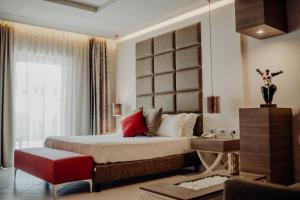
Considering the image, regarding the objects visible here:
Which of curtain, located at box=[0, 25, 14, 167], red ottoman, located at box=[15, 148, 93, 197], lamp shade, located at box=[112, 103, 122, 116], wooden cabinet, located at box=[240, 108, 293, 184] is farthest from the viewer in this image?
lamp shade, located at box=[112, 103, 122, 116]

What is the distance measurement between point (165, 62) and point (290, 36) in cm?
216

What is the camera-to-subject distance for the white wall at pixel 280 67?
351 cm

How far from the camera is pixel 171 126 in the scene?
4426 mm

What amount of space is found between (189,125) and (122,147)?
1.33 meters

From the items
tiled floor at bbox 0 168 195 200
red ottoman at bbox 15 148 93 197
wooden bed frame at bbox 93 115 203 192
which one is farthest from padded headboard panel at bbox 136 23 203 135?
red ottoman at bbox 15 148 93 197

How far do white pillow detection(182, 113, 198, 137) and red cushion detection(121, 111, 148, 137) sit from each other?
0.64m

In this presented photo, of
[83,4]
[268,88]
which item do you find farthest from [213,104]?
[83,4]

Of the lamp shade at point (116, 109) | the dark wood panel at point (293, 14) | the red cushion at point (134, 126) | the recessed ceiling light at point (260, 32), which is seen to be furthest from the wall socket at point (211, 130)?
the lamp shade at point (116, 109)

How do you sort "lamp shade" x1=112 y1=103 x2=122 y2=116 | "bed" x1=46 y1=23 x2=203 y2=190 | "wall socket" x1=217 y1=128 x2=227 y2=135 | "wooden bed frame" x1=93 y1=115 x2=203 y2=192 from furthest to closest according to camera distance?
"lamp shade" x1=112 y1=103 x2=122 y2=116
"wall socket" x1=217 y1=128 x2=227 y2=135
"bed" x1=46 y1=23 x2=203 y2=190
"wooden bed frame" x1=93 y1=115 x2=203 y2=192

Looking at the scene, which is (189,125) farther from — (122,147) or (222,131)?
(122,147)

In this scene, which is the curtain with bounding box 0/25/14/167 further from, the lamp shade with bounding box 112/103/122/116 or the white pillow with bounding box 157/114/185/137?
the white pillow with bounding box 157/114/185/137

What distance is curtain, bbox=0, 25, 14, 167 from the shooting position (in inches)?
194

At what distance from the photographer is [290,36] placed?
360 cm

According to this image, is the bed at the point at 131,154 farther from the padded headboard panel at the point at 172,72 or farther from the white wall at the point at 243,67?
the white wall at the point at 243,67
